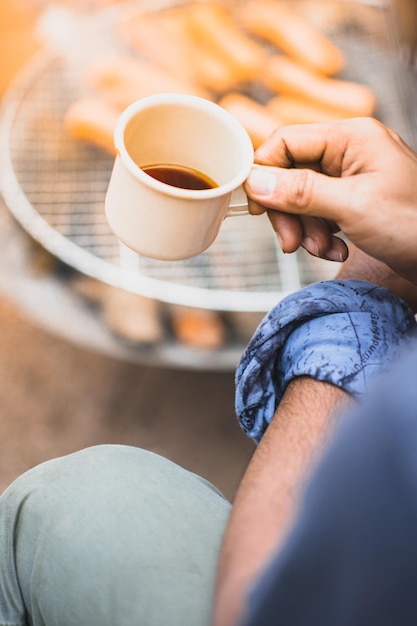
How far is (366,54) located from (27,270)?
1.07 m

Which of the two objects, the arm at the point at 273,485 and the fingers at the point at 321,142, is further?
the fingers at the point at 321,142

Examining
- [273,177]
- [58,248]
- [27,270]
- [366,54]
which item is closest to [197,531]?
[273,177]

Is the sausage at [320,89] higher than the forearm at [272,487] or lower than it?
higher

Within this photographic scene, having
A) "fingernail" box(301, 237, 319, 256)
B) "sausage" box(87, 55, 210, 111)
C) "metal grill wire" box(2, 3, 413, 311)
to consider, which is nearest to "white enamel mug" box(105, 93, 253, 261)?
"fingernail" box(301, 237, 319, 256)

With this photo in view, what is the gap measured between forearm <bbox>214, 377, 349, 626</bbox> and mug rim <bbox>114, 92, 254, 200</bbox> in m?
0.24

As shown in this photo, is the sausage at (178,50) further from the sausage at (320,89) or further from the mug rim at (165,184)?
the mug rim at (165,184)

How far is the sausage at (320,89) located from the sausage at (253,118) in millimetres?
116

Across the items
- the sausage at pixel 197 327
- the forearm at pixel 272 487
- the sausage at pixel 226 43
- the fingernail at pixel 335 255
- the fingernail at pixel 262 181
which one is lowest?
the sausage at pixel 197 327

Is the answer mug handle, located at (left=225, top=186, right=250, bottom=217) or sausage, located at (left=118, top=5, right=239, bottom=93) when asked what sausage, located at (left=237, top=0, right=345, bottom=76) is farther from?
mug handle, located at (left=225, top=186, right=250, bottom=217)

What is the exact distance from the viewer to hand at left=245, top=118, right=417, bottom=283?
2.48 ft

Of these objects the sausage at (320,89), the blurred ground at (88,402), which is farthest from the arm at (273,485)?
the sausage at (320,89)

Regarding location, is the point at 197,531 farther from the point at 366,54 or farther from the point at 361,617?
the point at 366,54

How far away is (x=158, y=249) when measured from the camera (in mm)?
798

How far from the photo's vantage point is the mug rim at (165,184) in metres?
0.72
